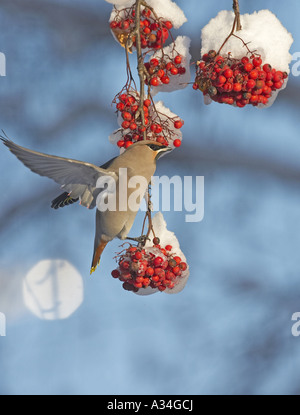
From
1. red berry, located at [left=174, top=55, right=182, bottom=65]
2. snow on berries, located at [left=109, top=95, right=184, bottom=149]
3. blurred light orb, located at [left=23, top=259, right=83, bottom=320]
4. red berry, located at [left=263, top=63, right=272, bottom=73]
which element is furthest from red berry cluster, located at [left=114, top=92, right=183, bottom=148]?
blurred light orb, located at [left=23, top=259, right=83, bottom=320]

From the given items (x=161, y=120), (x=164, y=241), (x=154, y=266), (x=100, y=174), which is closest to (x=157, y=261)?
(x=154, y=266)

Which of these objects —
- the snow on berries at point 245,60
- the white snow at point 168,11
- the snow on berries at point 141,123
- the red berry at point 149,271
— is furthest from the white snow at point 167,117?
the red berry at point 149,271

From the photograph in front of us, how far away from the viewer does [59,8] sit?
7.50 ft

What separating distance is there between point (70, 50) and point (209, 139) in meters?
0.58

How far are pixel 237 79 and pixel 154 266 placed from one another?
0.44 metres

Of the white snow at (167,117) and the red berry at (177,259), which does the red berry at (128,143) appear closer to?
the white snow at (167,117)

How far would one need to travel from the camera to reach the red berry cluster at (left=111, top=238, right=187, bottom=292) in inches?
55.4

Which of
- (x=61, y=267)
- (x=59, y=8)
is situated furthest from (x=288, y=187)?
(x=59, y=8)

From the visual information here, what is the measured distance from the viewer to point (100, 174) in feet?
4.69

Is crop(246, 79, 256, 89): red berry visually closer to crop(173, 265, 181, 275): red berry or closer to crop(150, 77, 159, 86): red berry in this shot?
crop(150, 77, 159, 86): red berry

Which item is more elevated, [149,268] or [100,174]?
[100,174]

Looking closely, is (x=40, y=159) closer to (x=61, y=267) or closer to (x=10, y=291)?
(x=61, y=267)

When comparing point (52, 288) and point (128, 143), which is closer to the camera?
point (128, 143)

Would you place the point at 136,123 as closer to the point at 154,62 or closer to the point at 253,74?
the point at 154,62
